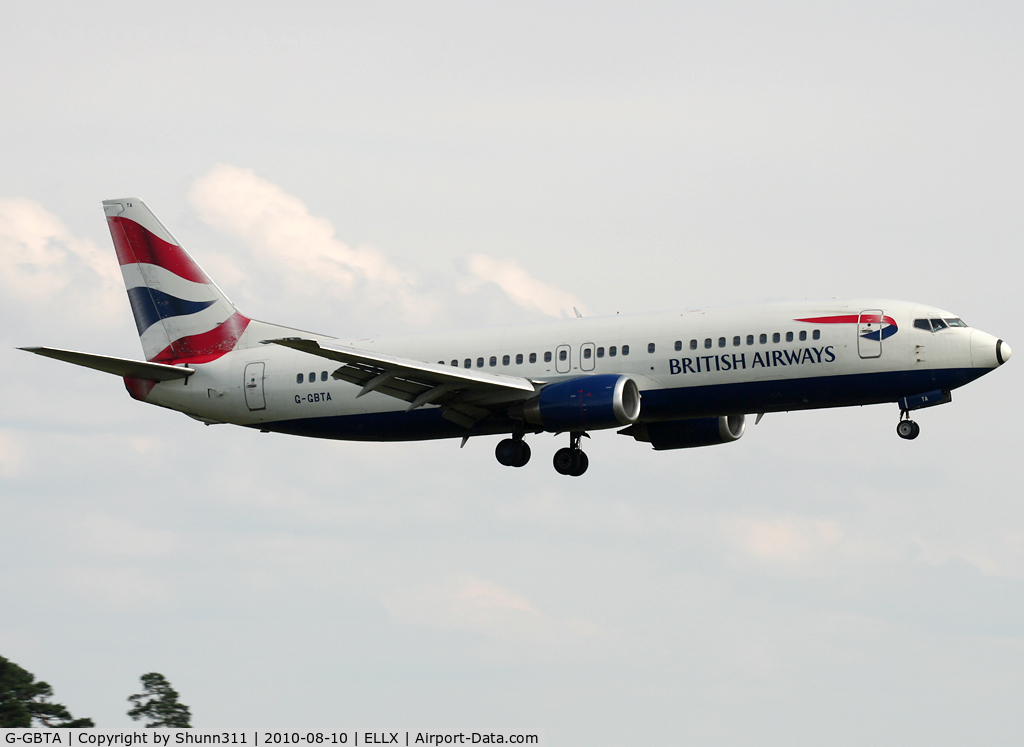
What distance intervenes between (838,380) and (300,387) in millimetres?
18584

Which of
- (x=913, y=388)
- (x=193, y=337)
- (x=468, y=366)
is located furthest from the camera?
(x=193, y=337)

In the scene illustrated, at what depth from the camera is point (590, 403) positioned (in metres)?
44.6

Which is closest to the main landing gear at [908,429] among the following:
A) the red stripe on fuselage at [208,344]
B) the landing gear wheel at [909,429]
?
the landing gear wheel at [909,429]

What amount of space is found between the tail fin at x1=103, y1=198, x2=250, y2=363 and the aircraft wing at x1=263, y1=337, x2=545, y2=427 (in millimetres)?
9306

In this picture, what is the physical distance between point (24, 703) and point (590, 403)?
106 ft

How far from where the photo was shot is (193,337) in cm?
5409

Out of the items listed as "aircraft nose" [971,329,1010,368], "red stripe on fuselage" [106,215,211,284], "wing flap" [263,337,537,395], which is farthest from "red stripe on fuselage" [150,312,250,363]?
"aircraft nose" [971,329,1010,368]

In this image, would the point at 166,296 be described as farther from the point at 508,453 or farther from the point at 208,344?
the point at 508,453

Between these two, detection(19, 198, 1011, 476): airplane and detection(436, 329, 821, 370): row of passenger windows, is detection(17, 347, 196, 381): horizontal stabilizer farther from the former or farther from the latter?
detection(436, 329, 821, 370): row of passenger windows

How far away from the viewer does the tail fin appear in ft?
177

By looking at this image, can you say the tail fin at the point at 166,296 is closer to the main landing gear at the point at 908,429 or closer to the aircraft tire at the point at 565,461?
the aircraft tire at the point at 565,461

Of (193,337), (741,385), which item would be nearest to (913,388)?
(741,385)

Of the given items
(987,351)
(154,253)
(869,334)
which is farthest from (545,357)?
(154,253)

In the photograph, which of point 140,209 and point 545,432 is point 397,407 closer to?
point 545,432
